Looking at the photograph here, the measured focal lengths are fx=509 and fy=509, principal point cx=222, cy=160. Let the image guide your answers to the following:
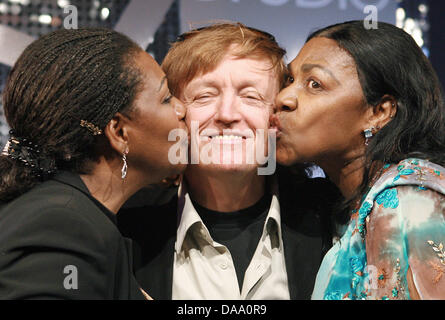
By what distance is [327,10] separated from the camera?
196cm

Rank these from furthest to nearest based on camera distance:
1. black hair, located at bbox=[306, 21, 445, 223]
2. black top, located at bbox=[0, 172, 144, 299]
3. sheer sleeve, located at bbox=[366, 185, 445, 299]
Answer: black hair, located at bbox=[306, 21, 445, 223] → sheer sleeve, located at bbox=[366, 185, 445, 299] → black top, located at bbox=[0, 172, 144, 299]

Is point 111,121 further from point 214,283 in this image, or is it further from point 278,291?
point 278,291

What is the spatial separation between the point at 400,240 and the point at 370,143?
398mm

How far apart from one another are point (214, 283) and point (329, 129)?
63cm

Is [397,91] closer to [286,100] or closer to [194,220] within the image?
[286,100]

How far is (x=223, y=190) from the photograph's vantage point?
6.10 feet

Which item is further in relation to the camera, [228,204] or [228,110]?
[228,204]

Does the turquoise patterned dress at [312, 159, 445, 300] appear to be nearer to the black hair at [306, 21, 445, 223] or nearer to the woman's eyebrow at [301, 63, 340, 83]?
the black hair at [306, 21, 445, 223]

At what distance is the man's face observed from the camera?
1754mm

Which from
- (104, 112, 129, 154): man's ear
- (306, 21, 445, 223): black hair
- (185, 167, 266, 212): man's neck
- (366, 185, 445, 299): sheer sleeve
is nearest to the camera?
(366, 185, 445, 299): sheer sleeve

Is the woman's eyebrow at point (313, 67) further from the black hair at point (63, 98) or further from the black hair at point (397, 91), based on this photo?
the black hair at point (63, 98)
